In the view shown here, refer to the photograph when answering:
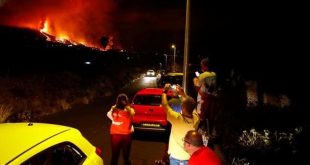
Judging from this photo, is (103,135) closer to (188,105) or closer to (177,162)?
(177,162)

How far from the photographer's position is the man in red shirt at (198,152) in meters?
3.66

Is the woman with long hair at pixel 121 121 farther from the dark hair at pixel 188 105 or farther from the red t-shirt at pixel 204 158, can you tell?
the red t-shirt at pixel 204 158

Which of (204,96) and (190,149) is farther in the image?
(204,96)

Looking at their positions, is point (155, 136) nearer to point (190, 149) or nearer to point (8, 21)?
point (190, 149)

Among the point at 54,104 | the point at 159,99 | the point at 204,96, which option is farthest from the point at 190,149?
the point at 54,104

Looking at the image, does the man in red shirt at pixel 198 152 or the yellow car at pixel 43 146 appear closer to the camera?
the yellow car at pixel 43 146

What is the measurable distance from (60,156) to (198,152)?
1576 millimetres

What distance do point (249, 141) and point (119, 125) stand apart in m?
3.95

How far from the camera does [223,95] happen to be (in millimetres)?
19859

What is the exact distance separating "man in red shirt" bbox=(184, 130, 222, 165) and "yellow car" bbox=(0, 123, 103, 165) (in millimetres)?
1412

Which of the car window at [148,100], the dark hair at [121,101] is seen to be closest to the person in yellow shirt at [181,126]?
the dark hair at [121,101]

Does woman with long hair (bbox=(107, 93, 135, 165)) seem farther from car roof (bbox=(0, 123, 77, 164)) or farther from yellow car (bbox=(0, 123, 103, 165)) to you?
car roof (bbox=(0, 123, 77, 164))

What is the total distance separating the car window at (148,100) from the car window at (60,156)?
7790 mm

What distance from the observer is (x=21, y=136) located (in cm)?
396
